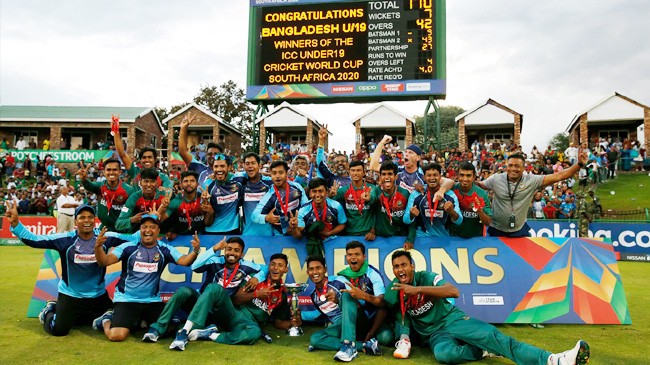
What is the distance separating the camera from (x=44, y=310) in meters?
5.86

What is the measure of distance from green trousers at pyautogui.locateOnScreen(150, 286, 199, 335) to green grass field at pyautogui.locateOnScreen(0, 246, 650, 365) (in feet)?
0.58

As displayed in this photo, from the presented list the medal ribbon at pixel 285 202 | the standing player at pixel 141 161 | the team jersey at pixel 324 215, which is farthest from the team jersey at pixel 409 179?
the standing player at pixel 141 161

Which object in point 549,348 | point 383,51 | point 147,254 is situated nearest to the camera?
point 549,348

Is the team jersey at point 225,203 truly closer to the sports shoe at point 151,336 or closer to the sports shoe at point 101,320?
the sports shoe at point 101,320

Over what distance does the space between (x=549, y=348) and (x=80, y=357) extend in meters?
4.99

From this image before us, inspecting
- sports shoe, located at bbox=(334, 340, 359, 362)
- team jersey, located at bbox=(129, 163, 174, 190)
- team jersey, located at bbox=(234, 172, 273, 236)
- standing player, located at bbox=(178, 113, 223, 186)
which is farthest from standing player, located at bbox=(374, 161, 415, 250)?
team jersey, located at bbox=(129, 163, 174, 190)

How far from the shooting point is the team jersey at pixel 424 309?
16.5ft

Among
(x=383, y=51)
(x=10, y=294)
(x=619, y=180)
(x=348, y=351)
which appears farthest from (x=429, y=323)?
(x=619, y=180)

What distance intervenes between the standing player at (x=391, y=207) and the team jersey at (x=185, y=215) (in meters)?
2.65

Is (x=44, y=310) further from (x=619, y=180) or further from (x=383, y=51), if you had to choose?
(x=619, y=180)

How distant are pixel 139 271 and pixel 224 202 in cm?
168

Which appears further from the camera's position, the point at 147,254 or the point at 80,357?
the point at 147,254

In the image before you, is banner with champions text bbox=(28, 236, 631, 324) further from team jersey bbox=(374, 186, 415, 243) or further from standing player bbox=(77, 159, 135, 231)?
standing player bbox=(77, 159, 135, 231)

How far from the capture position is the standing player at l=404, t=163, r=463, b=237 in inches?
245
